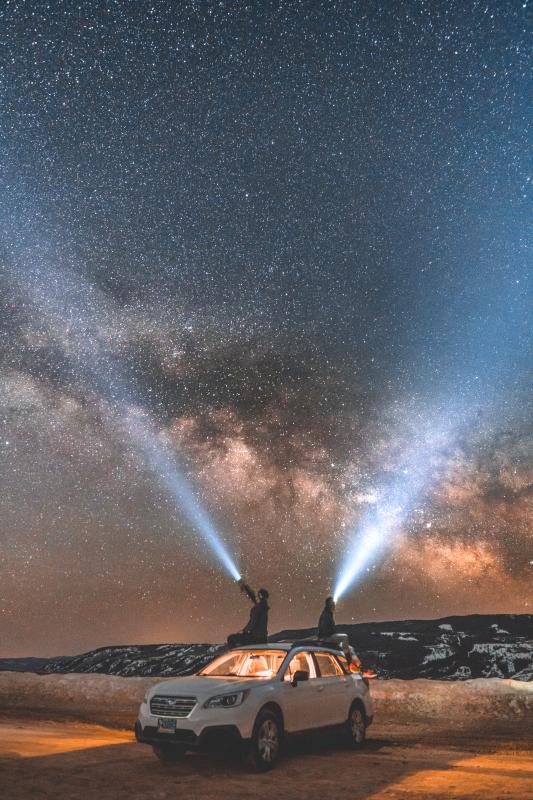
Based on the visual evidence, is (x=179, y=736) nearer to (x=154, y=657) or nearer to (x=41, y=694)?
(x=41, y=694)

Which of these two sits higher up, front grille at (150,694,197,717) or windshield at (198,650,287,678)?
windshield at (198,650,287,678)

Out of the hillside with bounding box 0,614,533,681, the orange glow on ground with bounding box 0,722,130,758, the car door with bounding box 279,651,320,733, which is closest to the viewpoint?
the car door with bounding box 279,651,320,733

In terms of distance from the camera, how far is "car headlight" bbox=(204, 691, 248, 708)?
8516 mm

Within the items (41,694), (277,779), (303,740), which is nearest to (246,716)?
(277,779)

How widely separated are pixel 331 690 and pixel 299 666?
2.38 feet

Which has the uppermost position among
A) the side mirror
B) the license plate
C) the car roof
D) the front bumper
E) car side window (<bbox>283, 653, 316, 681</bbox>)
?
the car roof

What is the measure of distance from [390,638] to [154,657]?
6479 cm

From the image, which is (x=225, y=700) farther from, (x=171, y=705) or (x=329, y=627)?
(x=329, y=627)

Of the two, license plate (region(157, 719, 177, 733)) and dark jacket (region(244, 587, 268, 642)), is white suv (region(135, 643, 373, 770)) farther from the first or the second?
dark jacket (region(244, 587, 268, 642))

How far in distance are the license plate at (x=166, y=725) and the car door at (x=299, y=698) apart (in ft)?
4.79

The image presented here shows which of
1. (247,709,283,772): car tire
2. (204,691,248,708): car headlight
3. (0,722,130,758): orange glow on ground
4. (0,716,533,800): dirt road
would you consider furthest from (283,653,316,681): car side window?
(0,722,130,758): orange glow on ground

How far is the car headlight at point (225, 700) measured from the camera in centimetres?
852

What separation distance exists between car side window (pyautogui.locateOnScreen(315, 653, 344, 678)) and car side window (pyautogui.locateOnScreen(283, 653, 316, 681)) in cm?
26

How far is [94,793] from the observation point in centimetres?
715
